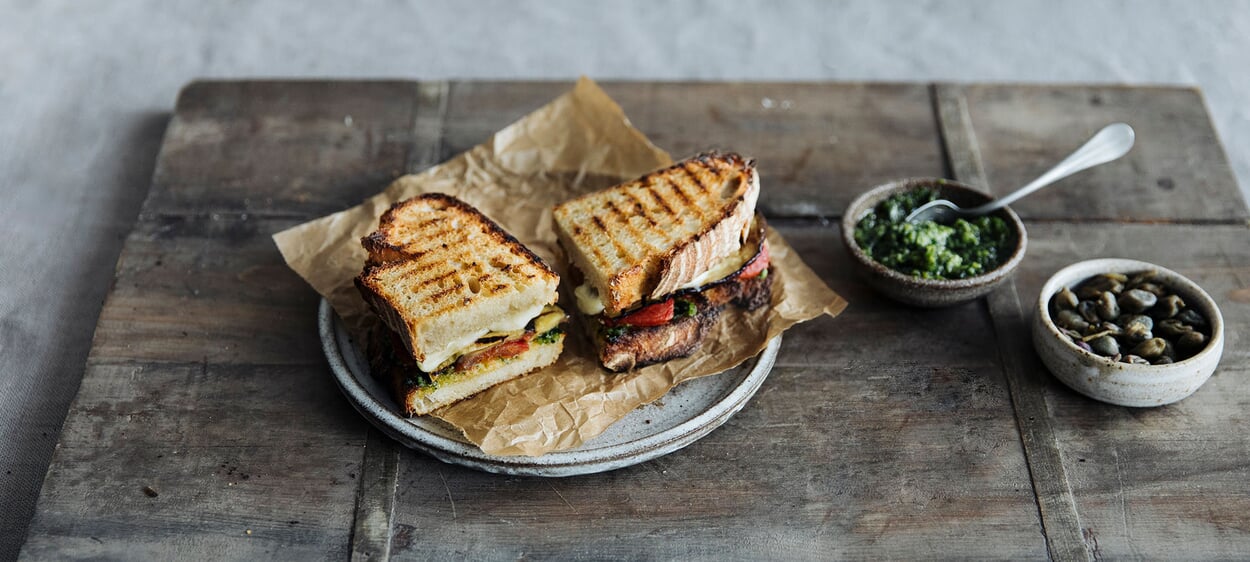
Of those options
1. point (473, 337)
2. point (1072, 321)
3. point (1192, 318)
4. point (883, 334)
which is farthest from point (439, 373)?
point (1192, 318)

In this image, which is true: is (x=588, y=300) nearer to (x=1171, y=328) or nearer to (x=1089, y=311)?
(x=1089, y=311)

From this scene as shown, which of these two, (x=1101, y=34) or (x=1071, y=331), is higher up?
(x=1071, y=331)

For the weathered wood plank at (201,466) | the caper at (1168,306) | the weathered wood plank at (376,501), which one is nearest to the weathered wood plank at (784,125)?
the caper at (1168,306)

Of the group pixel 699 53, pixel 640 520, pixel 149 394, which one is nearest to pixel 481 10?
pixel 699 53

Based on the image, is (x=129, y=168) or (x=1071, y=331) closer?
(x=1071, y=331)

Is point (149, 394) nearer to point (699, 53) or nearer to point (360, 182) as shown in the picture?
point (360, 182)

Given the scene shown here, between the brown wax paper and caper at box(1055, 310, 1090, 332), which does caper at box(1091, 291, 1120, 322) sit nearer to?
caper at box(1055, 310, 1090, 332)

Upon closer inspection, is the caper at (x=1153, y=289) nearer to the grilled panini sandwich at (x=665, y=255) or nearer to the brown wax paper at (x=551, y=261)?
the brown wax paper at (x=551, y=261)
